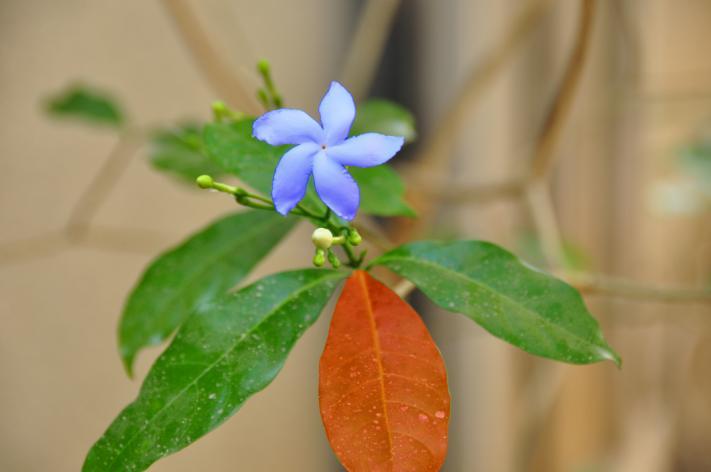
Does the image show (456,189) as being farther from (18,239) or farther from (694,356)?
(18,239)

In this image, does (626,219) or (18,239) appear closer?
(18,239)

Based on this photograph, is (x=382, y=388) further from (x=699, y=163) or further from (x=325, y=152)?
(x=699, y=163)

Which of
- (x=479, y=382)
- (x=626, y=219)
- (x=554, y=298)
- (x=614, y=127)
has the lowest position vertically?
(x=479, y=382)

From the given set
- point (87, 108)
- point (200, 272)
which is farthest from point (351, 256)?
point (87, 108)

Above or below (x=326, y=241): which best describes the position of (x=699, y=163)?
below

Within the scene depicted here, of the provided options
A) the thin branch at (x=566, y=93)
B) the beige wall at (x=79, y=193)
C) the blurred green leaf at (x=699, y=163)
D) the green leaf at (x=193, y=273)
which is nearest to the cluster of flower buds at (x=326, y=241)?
the green leaf at (x=193, y=273)

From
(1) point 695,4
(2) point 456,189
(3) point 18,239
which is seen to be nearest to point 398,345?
(2) point 456,189
